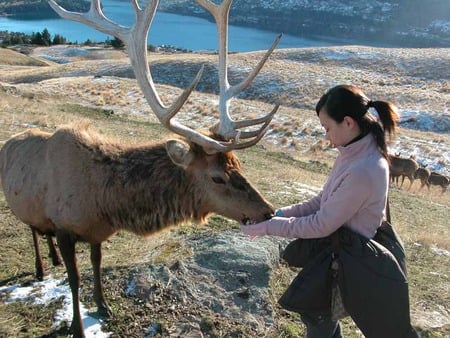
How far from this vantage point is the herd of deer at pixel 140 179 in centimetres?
460

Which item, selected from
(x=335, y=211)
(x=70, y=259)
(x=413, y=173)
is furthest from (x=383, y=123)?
(x=413, y=173)

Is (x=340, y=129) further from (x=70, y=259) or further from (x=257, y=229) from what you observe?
(x=70, y=259)

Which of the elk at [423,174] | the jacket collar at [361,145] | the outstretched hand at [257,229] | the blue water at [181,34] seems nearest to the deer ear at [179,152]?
the outstretched hand at [257,229]

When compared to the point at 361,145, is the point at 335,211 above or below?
below

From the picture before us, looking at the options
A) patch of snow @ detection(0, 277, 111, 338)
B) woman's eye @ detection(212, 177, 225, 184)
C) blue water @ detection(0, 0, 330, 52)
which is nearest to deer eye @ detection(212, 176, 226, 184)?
woman's eye @ detection(212, 177, 225, 184)

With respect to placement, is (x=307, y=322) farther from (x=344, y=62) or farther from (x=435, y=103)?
(x=344, y=62)

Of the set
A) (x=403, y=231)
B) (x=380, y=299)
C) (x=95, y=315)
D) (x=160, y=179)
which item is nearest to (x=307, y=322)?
(x=380, y=299)

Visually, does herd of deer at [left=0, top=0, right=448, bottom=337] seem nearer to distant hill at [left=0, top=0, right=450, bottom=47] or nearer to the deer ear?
the deer ear

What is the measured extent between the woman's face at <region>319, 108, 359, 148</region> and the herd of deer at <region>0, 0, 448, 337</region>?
3.58ft

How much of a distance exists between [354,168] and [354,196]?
7.4 inches

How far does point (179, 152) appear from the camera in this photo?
457 cm

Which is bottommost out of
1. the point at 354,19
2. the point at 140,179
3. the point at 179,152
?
the point at 140,179

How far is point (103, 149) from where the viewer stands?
5141 millimetres

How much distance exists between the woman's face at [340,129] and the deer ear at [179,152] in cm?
158
